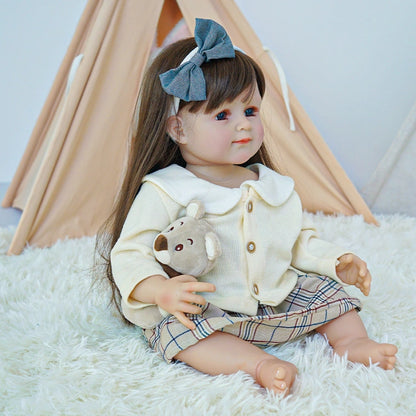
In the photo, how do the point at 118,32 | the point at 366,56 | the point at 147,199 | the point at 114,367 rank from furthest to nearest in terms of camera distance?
the point at 366,56, the point at 118,32, the point at 147,199, the point at 114,367

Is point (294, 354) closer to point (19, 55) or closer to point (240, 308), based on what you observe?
point (240, 308)

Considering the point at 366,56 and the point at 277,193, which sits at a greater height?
the point at 366,56

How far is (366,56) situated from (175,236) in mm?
1710

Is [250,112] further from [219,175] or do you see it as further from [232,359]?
[232,359]

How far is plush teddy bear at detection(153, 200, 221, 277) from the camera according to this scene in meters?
0.82

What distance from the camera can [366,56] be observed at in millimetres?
2195

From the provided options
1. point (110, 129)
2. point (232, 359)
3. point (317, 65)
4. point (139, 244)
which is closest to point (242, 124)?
point (139, 244)

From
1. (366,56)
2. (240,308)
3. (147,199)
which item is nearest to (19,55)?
(366,56)

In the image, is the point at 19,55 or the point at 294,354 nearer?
the point at 294,354

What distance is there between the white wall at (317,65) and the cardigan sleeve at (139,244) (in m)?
1.58

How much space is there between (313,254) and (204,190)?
247 millimetres

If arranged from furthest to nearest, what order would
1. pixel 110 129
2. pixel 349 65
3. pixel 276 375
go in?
pixel 349 65 → pixel 110 129 → pixel 276 375

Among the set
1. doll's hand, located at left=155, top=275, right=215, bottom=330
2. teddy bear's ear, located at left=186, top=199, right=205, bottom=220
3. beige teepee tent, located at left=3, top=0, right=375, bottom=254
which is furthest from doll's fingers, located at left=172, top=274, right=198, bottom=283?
beige teepee tent, located at left=3, top=0, right=375, bottom=254

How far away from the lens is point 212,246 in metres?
0.82
